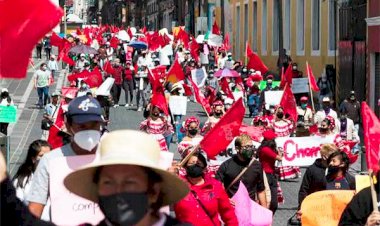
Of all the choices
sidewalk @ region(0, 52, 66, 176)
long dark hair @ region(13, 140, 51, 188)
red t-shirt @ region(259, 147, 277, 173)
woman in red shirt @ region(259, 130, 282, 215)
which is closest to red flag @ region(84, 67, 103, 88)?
sidewalk @ region(0, 52, 66, 176)

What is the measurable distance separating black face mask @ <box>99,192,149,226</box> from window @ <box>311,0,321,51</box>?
3526 centimetres

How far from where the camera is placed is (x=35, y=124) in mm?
29188

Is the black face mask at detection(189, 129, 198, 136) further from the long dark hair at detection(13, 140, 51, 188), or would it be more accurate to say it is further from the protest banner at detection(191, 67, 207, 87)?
the protest banner at detection(191, 67, 207, 87)

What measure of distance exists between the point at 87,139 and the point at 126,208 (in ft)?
7.88

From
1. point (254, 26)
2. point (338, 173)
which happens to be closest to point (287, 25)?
point (254, 26)

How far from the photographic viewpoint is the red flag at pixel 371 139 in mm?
6605

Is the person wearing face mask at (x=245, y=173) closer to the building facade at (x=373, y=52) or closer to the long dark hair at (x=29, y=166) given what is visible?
the long dark hair at (x=29, y=166)

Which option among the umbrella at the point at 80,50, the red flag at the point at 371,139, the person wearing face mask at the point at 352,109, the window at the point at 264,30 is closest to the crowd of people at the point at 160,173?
the red flag at the point at 371,139

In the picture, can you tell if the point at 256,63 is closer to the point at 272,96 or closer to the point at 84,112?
the point at 272,96

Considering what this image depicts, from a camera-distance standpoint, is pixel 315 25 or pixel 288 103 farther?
pixel 315 25

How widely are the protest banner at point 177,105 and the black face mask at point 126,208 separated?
66.7 ft

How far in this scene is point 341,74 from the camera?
3341 centimetres

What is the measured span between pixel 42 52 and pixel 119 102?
1062 inches

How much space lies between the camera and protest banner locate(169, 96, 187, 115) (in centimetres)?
2416
